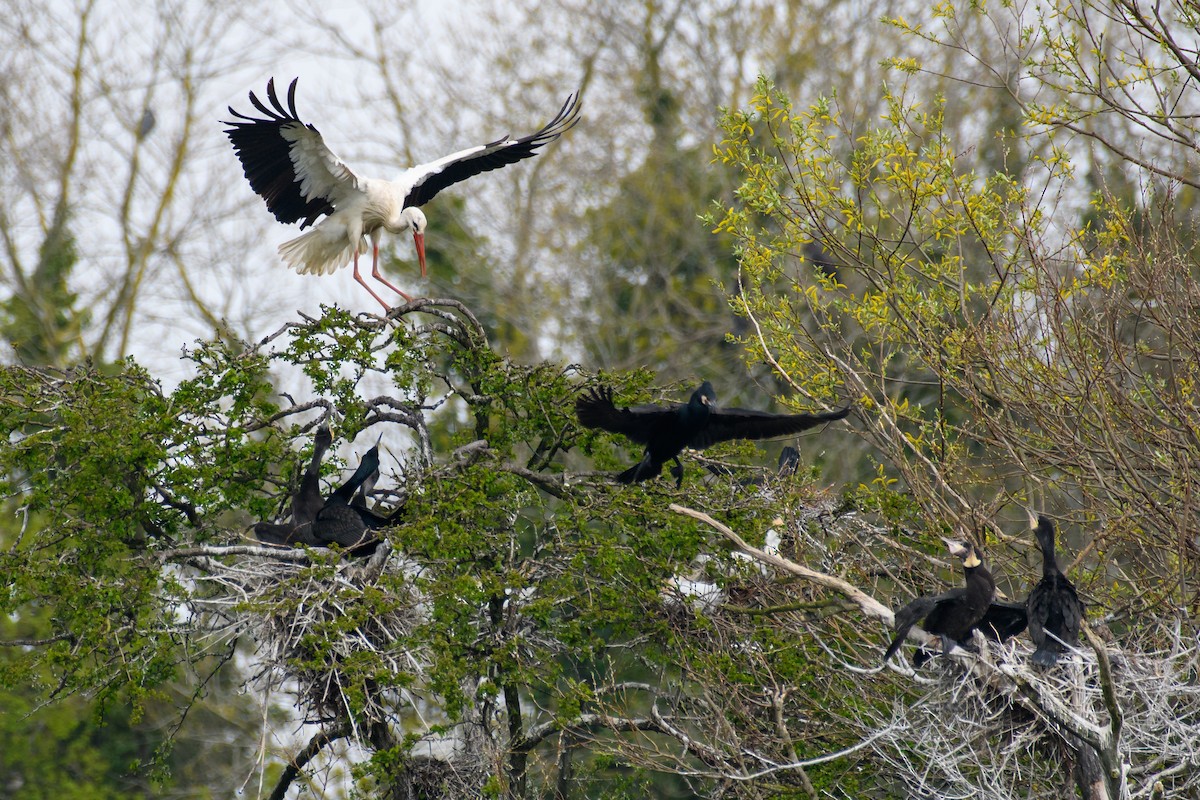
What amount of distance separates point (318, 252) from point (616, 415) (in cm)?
369

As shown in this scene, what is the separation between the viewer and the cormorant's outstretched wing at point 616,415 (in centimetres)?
683

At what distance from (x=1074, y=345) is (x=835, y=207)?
144 centimetres

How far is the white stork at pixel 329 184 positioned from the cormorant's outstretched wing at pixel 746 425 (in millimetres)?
2172

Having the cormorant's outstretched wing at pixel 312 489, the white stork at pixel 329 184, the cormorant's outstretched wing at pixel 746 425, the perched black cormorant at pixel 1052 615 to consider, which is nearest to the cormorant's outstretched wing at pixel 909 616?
the perched black cormorant at pixel 1052 615

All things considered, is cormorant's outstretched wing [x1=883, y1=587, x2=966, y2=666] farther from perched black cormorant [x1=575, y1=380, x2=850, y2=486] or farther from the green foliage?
the green foliage

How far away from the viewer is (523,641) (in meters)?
6.68

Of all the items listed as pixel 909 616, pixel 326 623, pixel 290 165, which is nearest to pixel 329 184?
pixel 290 165

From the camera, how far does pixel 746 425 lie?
7043 mm

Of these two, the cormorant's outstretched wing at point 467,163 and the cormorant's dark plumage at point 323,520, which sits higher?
the cormorant's outstretched wing at point 467,163

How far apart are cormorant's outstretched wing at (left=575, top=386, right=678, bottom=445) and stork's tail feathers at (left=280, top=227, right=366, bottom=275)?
129 inches

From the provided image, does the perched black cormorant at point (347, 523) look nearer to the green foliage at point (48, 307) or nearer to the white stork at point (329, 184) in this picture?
the white stork at point (329, 184)

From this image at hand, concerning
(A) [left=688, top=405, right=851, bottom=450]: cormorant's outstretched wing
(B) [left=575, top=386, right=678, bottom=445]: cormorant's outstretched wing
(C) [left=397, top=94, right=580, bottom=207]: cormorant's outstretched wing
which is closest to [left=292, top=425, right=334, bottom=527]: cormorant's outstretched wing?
(B) [left=575, top=386, right=678, bottom=445]: cormorant's outstretched wing

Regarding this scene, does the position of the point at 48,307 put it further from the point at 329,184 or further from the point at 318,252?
the point at 329,184

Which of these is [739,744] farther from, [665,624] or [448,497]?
[448,497]
